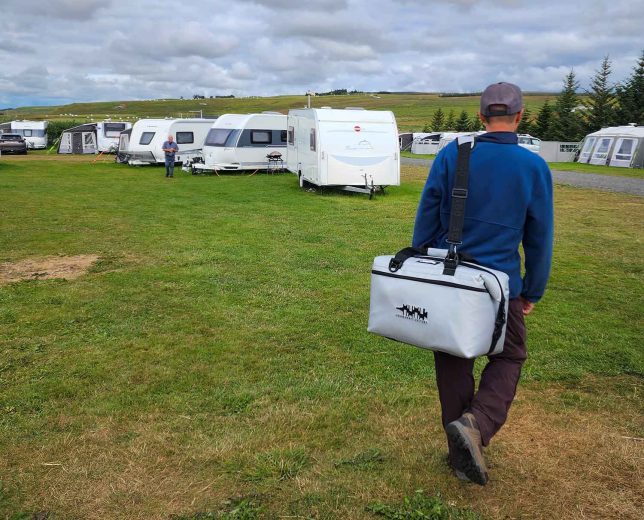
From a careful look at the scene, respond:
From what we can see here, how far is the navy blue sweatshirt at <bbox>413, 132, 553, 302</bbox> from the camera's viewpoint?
274cm

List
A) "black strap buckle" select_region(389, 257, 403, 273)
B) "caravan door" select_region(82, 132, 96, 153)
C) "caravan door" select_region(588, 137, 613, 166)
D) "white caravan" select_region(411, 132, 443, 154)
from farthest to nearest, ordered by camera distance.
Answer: "white caravan" select_region(411, 132, 443, 154), "caravan door" select_region(82, 132, 96, 153), "caravan door" select_region(588, 137, 613, 166), "black strap buckle" select_region(389, 257, 403, 273)

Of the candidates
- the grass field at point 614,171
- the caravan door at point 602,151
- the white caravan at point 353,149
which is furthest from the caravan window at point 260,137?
the caravan door at point 602,151

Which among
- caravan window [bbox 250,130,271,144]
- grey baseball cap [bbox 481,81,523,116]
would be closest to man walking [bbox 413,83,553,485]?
grey baseball cap [bbox 481,81,523,116]

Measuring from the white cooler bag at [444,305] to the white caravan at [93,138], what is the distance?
128ft

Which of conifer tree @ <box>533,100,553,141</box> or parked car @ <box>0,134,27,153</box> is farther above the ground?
conifer tree @ <box>533,100,553,141</box>

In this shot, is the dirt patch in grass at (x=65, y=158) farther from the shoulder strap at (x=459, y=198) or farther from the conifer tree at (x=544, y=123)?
the shoulder strap at (x=459, y=198)

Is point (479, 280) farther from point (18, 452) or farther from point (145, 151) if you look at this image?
point (145, 151)

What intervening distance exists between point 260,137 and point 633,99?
2728cm

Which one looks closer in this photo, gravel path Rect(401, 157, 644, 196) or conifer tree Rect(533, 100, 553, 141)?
gravel path Rect(401, 157, 644, 196)

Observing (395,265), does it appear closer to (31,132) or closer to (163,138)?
(163,138)

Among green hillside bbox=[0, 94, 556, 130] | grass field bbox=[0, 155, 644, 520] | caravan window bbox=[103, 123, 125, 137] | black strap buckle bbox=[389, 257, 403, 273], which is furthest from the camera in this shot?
green hillside bbox=[0, 94, 556, 130]

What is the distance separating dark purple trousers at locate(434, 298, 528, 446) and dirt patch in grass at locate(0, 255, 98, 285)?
6.05m

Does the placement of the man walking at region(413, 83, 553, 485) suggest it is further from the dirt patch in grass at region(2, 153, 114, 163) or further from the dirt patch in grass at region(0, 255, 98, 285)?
the dirt patch in grass at region(2, 153, 114, 163)

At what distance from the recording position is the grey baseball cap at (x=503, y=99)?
9.18 ft
